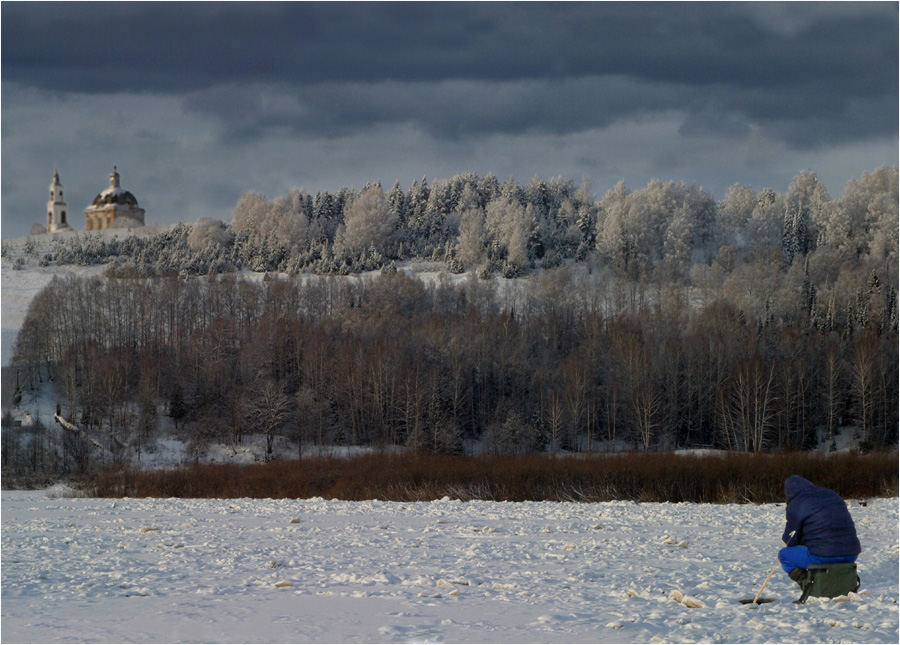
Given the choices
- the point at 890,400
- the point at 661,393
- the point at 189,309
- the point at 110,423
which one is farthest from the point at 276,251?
the point at 890,400

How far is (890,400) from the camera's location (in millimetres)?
57594

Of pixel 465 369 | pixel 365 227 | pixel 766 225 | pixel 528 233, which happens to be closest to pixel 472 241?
pixel 528 233

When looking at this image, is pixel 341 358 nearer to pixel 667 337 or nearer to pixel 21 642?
pixel 667 337

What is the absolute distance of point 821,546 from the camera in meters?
10.5

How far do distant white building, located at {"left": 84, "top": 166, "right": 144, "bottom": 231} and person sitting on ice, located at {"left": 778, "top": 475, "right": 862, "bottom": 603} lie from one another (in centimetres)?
12932

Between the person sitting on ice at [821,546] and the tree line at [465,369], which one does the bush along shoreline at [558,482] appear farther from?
the tree line at [465,369]

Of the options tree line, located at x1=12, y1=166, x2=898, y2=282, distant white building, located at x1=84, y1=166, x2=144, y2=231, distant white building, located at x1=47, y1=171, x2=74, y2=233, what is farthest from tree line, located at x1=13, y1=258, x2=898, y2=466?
distant white building, located at x1=47, y1=171, x2=74, y2=233

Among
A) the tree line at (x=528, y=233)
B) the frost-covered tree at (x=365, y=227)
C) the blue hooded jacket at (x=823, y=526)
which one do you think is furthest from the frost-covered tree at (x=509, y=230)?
the blue hooded jacket at (x=823, y=526)

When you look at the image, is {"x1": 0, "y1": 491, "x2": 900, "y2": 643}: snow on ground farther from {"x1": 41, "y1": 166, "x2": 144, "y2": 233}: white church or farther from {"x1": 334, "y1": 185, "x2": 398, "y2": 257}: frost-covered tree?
{"x1": 41, "y1": 166, "x2": 144, "y2": 233}: white church

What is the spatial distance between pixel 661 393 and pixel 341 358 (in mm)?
23728

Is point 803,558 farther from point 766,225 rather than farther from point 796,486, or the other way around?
point 766,225

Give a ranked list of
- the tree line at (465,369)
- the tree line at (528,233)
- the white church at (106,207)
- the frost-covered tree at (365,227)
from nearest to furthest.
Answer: the tree line at (465,369), the tree line at (528,233), the frost-covered tree at (365,227), the white church at (106,207)

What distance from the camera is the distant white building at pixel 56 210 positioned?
446ft

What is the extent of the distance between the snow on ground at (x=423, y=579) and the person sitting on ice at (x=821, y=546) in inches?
11.7
